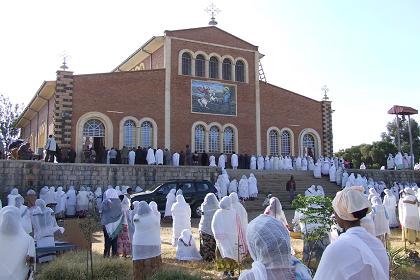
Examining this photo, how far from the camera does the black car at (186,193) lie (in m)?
18.6

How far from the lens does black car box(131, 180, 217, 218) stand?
61.0 ft

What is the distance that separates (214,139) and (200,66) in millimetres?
4919

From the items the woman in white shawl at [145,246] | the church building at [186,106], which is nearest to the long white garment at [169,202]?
the church building at [186,106]

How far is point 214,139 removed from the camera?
3114 cm

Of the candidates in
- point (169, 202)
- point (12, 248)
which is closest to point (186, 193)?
point (169, 202)

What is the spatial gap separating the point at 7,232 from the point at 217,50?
90.1 ft

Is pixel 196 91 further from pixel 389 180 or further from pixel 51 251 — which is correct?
pixel 51 251

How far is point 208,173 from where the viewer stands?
25.1 meters

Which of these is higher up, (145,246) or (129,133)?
(129,133)

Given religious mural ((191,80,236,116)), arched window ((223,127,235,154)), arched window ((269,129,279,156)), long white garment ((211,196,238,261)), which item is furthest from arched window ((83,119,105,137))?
long white garment ((211,196,238,261))

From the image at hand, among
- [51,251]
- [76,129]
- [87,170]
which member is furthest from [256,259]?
[76,129]

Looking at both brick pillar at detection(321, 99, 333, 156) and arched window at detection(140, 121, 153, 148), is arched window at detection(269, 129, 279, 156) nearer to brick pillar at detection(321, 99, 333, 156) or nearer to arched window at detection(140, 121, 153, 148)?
brick pillar at detection(321, 99, 333, 156)

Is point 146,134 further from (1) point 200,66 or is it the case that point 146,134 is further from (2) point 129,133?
(1) point 200,66

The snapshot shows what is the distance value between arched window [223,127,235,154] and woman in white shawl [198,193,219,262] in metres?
21.0
